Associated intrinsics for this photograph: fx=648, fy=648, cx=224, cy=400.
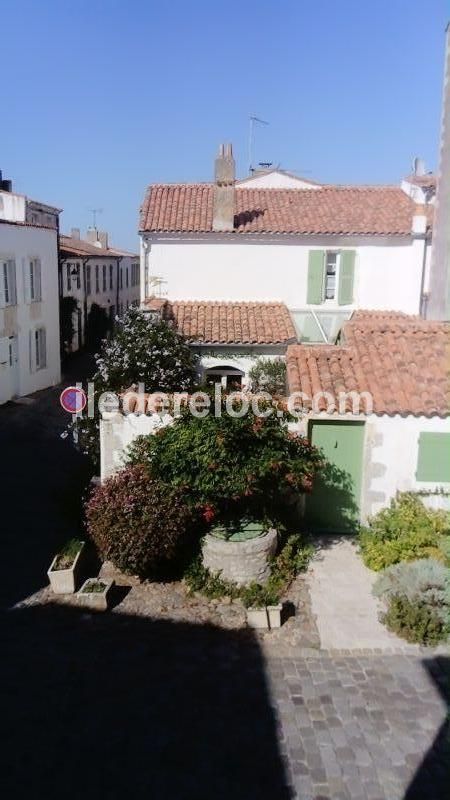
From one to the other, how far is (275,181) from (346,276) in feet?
21.1

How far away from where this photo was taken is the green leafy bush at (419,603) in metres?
8.08

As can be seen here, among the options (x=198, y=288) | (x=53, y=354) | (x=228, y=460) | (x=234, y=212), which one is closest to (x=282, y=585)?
(x=228, y=460)

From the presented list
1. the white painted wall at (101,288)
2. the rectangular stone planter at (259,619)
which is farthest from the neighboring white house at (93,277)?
the rectangular stone planter at (259,619)

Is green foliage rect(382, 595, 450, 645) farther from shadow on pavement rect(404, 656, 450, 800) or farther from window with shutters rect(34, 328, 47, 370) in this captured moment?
window with shutters rect(34, 328, 47, 370)

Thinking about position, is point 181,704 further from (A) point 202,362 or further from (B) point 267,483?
(A) point 202,362

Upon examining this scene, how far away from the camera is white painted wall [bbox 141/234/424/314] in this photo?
2014 centimetres

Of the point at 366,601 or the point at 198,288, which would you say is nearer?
the point at 366,601

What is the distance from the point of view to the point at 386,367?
11.7 metres

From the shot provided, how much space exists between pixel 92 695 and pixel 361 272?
16450 mm

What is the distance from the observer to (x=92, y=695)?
6992 millimetres

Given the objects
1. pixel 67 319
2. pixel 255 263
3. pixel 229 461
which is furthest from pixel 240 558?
pixel 67 319

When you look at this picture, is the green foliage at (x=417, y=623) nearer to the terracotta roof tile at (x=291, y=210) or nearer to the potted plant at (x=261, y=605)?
the potted plant at (x=261, y=605)

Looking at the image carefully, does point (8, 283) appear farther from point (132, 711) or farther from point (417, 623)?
point (417, 623)

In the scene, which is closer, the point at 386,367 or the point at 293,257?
the point at 386,367
